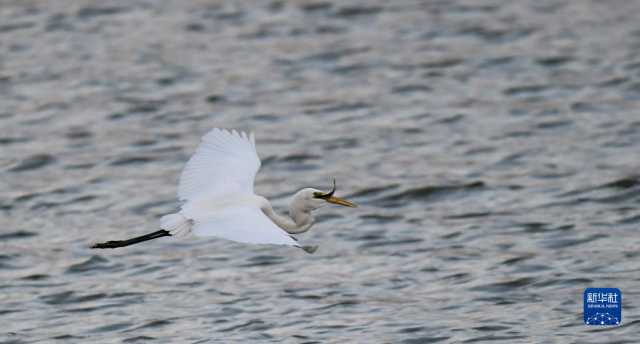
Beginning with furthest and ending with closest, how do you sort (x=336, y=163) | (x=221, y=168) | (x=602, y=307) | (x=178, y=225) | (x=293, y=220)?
(x=336, y=163)
(x=602, y=307)
(x=221, y=168)
(x=293, y=220)
(x=178, y=225)

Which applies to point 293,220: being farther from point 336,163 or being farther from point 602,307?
point 336,163

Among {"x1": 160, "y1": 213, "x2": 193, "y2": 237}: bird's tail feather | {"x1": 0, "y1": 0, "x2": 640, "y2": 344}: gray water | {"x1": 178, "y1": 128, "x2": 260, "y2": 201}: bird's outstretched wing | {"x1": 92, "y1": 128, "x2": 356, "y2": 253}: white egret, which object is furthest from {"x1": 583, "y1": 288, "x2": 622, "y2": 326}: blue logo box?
{"x1": 160, "y1": 213, "x2": 193, "y2": 237}: bird's tail feather

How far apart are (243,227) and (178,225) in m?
0.60

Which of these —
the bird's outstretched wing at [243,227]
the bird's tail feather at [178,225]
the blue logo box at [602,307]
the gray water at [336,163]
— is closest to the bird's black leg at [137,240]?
the bird's tail feather at [178,225]

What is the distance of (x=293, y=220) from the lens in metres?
9.73

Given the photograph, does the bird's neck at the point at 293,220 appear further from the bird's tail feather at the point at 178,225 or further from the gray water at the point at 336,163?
the gray water at the point at 336,163

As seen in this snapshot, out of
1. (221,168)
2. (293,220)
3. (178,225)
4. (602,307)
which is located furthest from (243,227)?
(602,307)

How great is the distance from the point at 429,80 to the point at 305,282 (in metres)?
5.57

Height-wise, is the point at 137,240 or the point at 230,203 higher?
the point at 230,203

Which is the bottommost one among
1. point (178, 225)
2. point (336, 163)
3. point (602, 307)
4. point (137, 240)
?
point (602, 307)

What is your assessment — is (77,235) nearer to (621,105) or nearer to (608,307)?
(608,307)

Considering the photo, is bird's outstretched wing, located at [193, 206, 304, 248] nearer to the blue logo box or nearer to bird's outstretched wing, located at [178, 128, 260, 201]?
bird's outstretched wing, located at [178, 128, 260, 201]

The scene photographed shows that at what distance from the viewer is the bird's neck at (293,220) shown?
9.65 metres

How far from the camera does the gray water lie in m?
10.8
